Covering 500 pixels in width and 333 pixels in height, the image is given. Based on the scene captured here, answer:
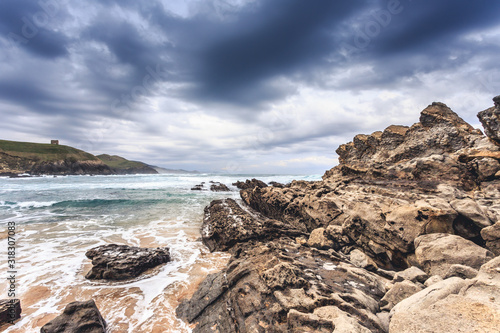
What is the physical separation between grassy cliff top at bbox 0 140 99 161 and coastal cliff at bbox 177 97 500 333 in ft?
396

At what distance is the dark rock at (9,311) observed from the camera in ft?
14.7

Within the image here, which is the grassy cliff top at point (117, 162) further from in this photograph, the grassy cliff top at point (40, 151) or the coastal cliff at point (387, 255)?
the coastal cliff at point (387, 255)

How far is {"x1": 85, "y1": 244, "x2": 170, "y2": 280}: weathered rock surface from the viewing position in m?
6.74

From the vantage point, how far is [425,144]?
1107cm

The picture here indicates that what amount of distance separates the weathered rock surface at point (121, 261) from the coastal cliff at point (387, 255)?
277 cm

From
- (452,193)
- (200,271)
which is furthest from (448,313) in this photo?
(200,271)

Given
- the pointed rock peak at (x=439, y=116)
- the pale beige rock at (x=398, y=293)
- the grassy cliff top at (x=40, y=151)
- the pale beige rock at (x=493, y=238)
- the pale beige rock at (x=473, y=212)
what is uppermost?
the grassy cliff top at (x=40, y=151)

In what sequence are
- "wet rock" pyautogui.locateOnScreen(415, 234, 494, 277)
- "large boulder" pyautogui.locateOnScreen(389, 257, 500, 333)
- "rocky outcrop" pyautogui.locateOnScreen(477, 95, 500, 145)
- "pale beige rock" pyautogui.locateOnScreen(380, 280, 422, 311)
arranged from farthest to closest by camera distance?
"rocky outcrop" pyautogui.locateOnScreen(477, 95, 500, 145), "wet rock" pyautogui.locateOnScreen(415, 234, 494, 277), "pale beige rock" pyautogui.locateOnScreen(380, 280, 422, 311), "large boulder" pyautogui.locateOnScreen(389, 257, 500, 333)

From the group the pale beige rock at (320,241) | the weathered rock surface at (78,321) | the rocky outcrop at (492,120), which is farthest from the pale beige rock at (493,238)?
the weathered rock surface at (78,321)

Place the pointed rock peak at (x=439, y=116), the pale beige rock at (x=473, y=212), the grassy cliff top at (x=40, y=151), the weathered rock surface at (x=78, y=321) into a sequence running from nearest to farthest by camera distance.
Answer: the weathered rock surface at (x=78, y=321), the pale beige rock at (x=473, y=212), the pointed rock peak at (x=439, y=116), the grassy cliff top at (x=40, y=151)

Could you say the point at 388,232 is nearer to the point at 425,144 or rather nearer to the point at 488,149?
the point at 488,149

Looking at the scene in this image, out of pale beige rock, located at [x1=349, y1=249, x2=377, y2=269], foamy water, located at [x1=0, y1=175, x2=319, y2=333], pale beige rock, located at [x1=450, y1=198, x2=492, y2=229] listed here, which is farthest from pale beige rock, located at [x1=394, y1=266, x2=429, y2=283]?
foamy water, located at [x1=0, y1=175, x2=319, y2=333]

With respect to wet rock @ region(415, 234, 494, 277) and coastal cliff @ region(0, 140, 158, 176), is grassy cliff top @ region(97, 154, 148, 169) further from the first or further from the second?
wet rock @ region(415, 234, 494, 277)

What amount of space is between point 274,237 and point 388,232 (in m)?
4.56
